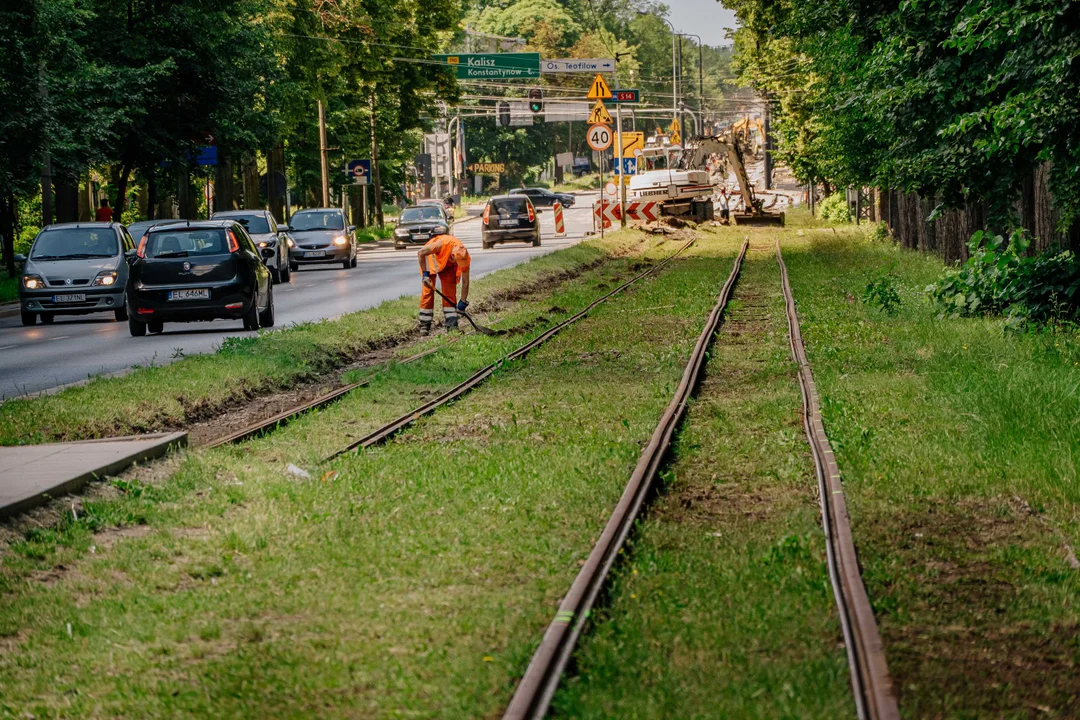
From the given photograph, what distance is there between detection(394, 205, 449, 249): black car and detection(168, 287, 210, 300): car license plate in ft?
101

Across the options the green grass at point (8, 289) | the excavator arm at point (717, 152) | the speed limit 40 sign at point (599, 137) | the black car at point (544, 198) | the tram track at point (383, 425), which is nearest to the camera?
the tram track at point (383, 425)

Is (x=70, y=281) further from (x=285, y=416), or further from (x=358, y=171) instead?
(x=358, y=171)

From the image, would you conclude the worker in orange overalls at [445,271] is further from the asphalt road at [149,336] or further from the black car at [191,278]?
the black car at [191,278]

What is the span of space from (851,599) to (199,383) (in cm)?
912

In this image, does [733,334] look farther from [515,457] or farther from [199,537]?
[199,537]

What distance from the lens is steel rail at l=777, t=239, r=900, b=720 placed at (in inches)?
196

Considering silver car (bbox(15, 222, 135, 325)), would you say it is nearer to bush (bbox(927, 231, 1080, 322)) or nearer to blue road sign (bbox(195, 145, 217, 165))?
bush (bbox(927, 231, 1080, 322))

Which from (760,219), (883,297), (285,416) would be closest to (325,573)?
(285,416)

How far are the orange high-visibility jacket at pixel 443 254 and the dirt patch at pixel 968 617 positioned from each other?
451 inches

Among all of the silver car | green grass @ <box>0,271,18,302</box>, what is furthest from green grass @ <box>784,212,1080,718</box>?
green grass @ <box>0,271,18,302</box>

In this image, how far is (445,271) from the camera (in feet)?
63.8

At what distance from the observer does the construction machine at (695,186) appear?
53.9 metres

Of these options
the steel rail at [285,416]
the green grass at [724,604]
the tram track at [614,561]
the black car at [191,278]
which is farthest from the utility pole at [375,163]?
the green grass at [724,604]

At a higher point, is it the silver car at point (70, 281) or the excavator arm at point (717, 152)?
the excavator arm at point (717, 152)
